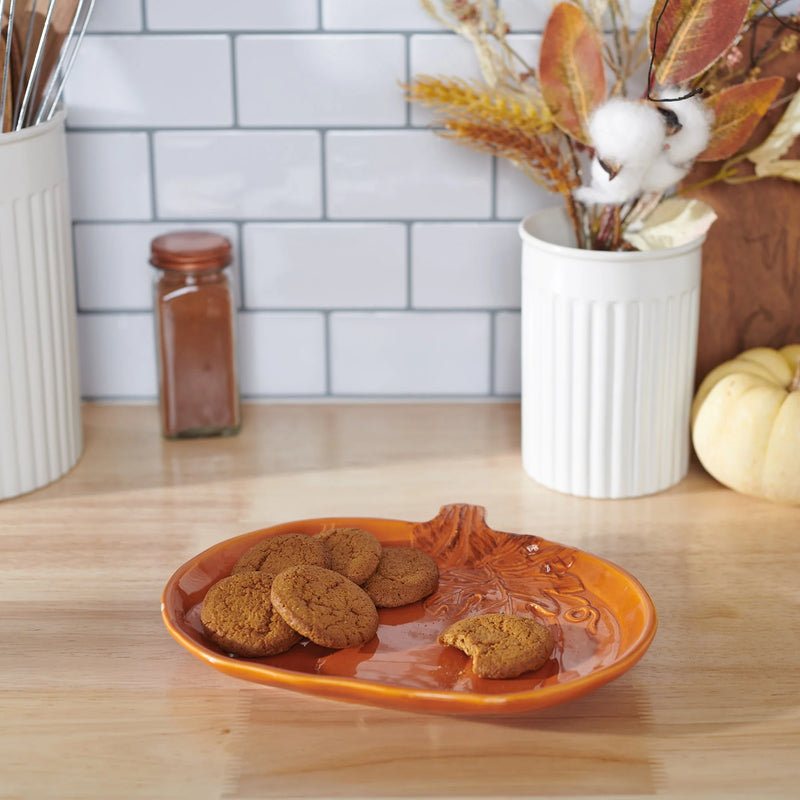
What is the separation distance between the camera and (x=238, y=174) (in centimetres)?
98

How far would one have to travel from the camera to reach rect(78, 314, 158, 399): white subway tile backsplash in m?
1.02

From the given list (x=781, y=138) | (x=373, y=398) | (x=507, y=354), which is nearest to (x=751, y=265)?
(x=781, y=138)

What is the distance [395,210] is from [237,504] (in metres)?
0.30

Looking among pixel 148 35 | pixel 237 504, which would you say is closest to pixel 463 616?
pixel 237 504

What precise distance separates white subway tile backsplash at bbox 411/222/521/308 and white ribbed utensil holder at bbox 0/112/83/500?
0.29 meters

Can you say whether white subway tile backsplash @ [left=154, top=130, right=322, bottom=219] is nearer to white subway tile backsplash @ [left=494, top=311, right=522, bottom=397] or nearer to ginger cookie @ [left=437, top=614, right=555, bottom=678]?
white subway tile backsplash @ [left=494, top=311, right=522, bottom=397]

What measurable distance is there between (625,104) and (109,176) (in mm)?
449

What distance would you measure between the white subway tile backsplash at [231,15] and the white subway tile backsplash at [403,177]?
95 millimetres

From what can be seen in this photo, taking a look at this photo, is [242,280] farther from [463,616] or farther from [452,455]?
[463,616]

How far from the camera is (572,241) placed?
0.92 m

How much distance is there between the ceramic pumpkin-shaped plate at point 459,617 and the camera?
0.59 m

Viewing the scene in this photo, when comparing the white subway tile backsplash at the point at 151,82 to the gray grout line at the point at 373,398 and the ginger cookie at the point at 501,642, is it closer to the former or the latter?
the gray grout line at the point at 373,398

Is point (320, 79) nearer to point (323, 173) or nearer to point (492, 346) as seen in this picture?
point (323, 173)

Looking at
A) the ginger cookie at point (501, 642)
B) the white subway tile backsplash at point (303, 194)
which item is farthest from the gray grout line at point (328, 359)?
the ginger cookie at point (501, 642)
